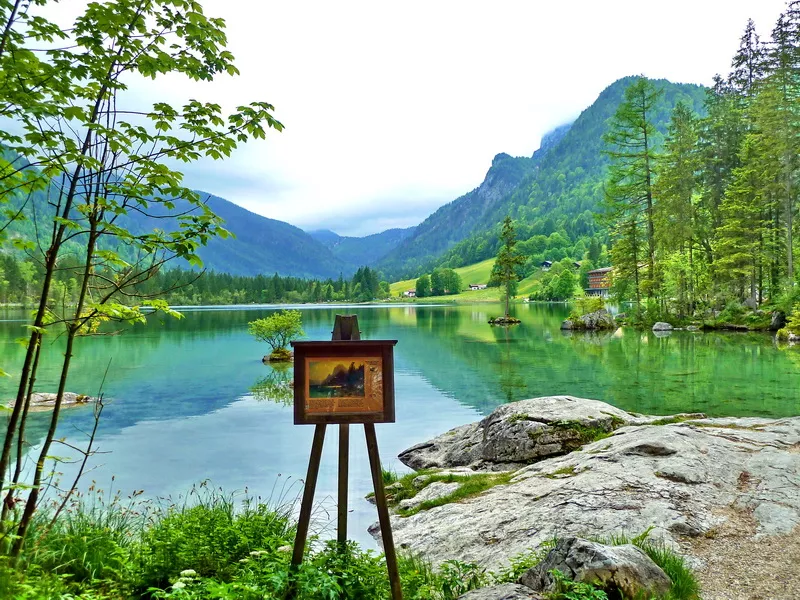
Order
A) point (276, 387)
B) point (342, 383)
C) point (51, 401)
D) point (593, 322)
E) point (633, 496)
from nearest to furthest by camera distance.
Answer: point (342, 383) < point (633, 496) < point (51, 401) < point (276, 387) < point (593, 322)

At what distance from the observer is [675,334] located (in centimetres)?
4534

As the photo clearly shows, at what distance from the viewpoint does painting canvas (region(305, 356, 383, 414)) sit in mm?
5227

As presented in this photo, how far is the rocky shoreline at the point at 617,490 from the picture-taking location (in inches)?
255

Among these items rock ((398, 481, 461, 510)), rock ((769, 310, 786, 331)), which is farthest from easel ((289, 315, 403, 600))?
rock ((769, 310, 786, 331))

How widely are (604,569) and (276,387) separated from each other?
2182 centimetres

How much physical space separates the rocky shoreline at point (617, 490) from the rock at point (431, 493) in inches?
1.8

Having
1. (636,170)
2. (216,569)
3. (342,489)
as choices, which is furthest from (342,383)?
(636,170)

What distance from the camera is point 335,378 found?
5250mm

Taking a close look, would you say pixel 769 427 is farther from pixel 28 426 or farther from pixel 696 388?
pixel 28 426

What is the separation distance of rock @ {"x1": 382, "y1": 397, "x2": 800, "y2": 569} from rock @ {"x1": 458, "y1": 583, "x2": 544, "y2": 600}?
133cm

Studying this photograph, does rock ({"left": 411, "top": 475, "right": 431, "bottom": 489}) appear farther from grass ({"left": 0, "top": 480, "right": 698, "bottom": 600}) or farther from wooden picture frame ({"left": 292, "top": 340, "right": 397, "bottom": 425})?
wooden picture frame ({"left": 292, "top": 340, "right": 397, "bottom": 425})

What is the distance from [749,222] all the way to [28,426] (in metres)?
52.7

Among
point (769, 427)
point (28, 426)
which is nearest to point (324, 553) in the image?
point (769, 427)

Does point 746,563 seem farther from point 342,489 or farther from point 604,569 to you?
point 342,489
